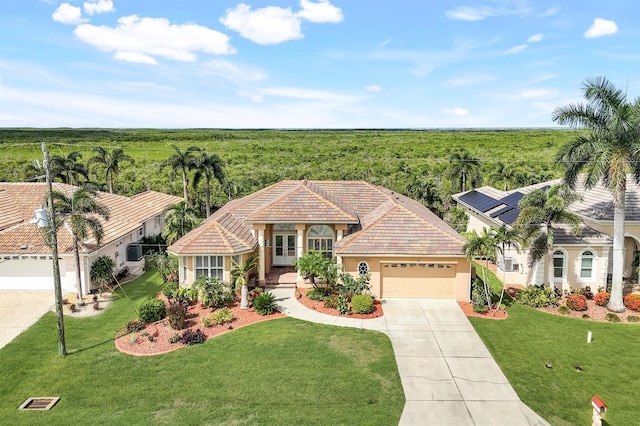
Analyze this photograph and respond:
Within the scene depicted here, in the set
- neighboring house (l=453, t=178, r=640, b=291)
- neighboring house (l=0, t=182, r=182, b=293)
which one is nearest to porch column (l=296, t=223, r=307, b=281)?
neighboring house (l=453, t=178, r=640, b=291)

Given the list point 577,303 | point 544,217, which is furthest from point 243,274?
point 577,303

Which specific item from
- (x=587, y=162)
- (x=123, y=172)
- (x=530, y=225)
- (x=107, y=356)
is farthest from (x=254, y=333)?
(x=123, y=172)

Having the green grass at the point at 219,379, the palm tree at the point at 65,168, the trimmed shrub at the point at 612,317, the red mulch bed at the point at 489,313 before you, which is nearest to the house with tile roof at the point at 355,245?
the red mulch bed at the point at 489,313

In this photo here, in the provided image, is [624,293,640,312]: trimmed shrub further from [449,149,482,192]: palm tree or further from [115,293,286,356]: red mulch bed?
[449,149,482,192]: palm tree

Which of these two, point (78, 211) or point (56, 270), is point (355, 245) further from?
point (78, 211)

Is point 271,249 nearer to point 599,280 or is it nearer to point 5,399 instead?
point 5,399

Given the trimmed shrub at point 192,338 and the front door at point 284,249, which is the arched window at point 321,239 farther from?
the trimmed shrub at point 192,338
